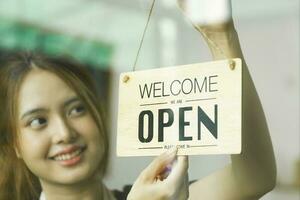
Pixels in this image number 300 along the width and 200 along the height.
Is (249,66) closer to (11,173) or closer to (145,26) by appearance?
(145,26)

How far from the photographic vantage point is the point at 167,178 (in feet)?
3.05

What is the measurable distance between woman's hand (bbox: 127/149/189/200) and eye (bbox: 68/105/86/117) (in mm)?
207

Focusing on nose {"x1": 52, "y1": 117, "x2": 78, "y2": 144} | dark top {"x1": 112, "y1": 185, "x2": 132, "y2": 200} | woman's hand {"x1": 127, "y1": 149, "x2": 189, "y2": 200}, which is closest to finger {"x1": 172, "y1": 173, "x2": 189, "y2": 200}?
woman's hand {"x1": 127, "y1": 149, "x2": 189, "y2": 200}

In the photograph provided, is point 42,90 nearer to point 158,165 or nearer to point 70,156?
point 70,156

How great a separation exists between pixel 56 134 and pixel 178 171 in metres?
0.28

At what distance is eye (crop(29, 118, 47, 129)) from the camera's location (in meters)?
1.12

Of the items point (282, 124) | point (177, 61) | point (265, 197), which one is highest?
point (177, 61)

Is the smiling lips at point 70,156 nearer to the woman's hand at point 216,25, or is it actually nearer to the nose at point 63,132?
the nose at point 63,132

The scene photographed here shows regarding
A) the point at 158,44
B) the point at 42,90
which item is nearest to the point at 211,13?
the point at 158,44

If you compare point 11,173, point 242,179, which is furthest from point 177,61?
point 11,173

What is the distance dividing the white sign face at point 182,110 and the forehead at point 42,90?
0.18m

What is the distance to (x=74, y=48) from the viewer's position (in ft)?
3.99

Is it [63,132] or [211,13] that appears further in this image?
[63,132]

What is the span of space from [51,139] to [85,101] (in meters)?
0.09
